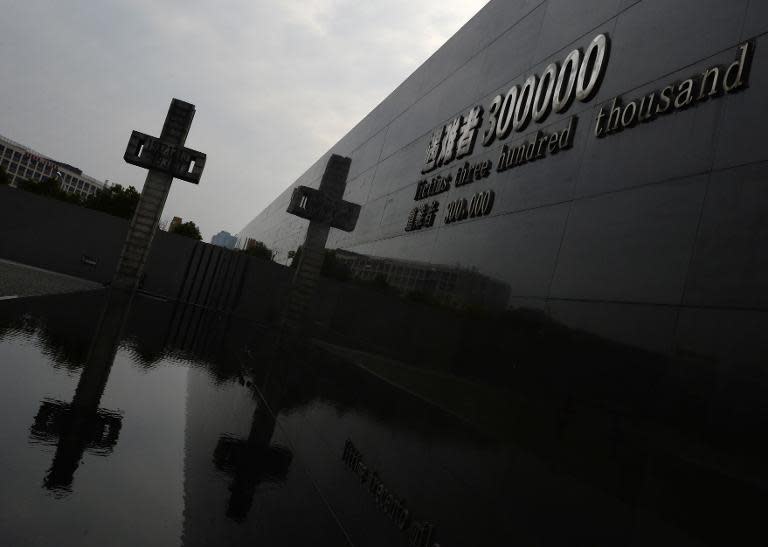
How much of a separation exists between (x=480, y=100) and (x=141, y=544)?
43.8 feet

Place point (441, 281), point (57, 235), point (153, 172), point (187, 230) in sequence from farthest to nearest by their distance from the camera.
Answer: point (187, 230)
point (57, 235)
point (153, 172)
point (441, 281)

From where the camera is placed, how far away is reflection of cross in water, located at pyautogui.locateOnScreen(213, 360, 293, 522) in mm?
2758

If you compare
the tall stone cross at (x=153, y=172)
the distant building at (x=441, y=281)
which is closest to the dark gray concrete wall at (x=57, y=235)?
the tall stone cross at (x=153, y=172)

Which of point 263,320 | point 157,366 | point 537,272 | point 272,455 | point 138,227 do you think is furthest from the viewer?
point 263,320

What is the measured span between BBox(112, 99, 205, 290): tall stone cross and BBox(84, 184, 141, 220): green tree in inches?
2087

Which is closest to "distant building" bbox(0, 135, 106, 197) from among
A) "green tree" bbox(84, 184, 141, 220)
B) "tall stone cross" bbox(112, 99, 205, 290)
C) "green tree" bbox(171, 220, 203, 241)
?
"green tree" bbox(171, 220, 203, 241)

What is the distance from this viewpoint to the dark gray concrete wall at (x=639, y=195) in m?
6.07

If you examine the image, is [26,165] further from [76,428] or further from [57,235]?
[76,428]

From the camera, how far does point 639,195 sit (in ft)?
24.6

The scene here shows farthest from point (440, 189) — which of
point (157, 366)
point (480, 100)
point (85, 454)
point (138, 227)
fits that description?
point (85, 454)

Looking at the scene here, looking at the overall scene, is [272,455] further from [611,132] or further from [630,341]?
[611,132]

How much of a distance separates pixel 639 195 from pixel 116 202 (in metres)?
Answer: 74.7

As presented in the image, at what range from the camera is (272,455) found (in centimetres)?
369

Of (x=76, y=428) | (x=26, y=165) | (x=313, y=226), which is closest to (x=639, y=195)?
(x=76, y=428)
